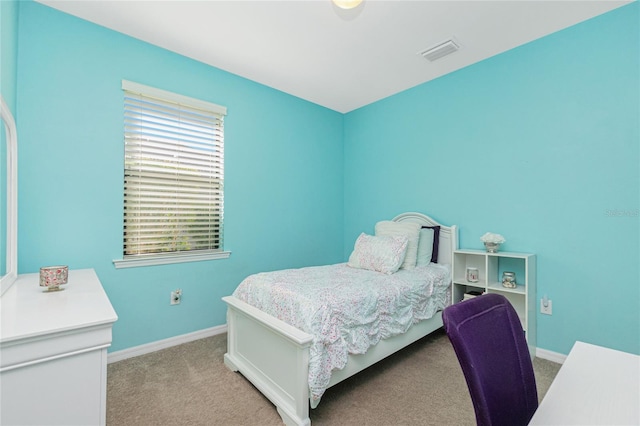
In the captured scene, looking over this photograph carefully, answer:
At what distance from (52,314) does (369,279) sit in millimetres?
1899

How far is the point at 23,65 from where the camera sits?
2088 mm

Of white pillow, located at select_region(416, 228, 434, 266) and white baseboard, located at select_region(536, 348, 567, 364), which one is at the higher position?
white pillow, located at select_region(416, 228, 434, 266)

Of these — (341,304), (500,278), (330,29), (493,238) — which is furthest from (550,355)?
(330,29)

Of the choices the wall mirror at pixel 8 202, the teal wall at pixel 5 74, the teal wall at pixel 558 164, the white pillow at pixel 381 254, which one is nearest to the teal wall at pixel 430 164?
the teal wall at pixel 558 164

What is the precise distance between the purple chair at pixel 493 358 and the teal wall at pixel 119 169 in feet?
8.47

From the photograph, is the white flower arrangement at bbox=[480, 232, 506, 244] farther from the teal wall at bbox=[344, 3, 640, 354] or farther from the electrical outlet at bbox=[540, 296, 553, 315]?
the electrical outlet at bbox=[540, 296, 553, 315]

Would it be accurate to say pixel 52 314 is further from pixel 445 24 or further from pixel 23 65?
pixel 445 24

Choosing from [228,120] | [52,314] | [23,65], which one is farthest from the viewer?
[228,120]

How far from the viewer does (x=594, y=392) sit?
835mm

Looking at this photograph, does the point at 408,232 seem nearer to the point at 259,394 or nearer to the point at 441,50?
the point at 441,50

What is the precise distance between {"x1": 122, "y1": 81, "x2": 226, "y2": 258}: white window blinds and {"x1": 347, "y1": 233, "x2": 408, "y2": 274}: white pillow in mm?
1412

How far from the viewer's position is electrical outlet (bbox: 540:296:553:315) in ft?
8.21

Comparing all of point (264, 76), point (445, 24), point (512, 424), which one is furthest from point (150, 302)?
point (445, 24)

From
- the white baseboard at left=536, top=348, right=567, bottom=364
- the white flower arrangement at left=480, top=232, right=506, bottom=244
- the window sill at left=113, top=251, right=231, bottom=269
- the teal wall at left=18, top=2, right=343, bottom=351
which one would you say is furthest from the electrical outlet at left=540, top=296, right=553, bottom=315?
the window sill at left=113, top=251, right=231, bottom=269
